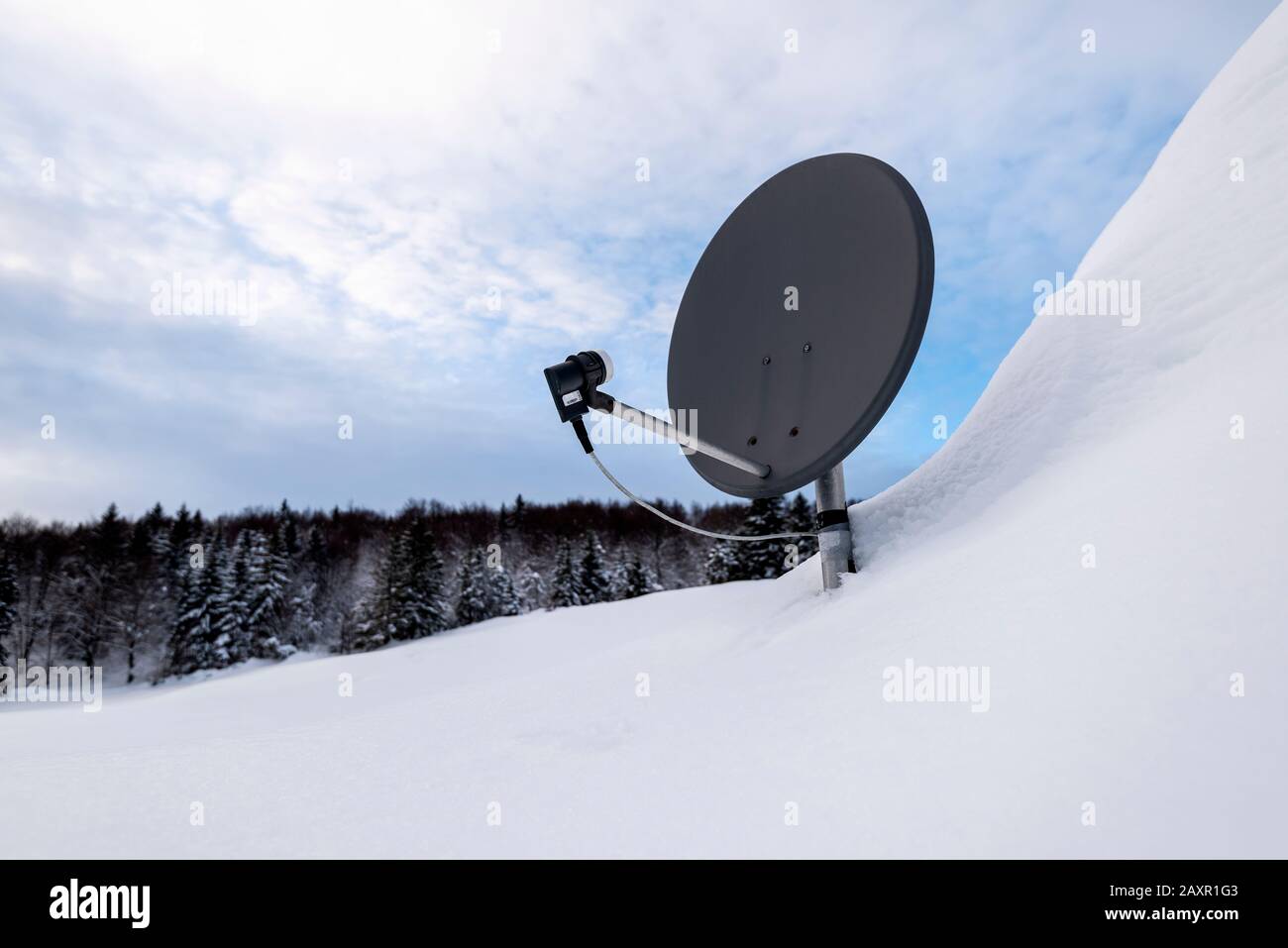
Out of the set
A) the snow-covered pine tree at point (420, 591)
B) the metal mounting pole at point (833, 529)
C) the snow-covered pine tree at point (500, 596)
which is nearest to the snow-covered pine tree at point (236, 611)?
the snow-covered pine tree at point (420, 591)

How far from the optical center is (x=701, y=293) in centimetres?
577

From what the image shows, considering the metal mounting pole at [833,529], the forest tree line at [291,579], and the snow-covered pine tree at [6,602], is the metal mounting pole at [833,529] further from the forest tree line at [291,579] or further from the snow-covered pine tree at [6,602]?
the snow-covered pine tree at [6,602]

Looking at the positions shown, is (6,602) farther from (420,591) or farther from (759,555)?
(759,555)

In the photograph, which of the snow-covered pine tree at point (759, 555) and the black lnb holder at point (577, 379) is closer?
the black lnb holder at point (577, 379)

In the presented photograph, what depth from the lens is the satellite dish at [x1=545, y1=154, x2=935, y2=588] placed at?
13.5 ft

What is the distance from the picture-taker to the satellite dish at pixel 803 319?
421 cm

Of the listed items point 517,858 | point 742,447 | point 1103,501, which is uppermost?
point 742,447

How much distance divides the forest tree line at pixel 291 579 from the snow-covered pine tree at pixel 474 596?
0.08 m

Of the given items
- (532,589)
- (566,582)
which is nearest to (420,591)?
(566,582)

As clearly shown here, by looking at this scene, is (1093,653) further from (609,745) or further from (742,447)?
(742,447)

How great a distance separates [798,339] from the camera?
16.0 feet
